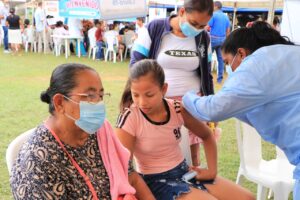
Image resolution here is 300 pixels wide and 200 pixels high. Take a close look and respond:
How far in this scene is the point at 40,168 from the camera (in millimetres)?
1438

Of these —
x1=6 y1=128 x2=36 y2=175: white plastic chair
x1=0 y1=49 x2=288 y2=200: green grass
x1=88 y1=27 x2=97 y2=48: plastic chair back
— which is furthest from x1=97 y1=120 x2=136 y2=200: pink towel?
x1=88 y1=27 x2=97 y2=48: plastic chair back

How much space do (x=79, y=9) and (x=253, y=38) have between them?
11008mm

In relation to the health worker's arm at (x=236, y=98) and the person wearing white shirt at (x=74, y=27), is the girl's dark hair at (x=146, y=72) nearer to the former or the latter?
the health worker's arm at (x=236, y=98)

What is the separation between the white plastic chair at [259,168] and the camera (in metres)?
2.54

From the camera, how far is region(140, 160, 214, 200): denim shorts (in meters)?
1.94

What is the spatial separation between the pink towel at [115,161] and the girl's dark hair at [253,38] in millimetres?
685

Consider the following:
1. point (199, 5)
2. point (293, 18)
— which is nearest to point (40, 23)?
point (293, 18)

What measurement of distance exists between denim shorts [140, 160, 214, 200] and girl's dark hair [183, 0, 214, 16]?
0.98 m

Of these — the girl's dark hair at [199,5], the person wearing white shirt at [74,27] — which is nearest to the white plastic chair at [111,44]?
the person wearing white shirt at [74,27]

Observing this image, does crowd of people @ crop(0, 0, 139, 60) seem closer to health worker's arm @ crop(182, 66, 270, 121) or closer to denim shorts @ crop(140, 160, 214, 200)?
denim shorts @ crop(140, 160, 214, 200)

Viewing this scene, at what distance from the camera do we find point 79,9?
1202cm

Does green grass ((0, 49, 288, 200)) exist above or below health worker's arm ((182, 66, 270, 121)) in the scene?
below

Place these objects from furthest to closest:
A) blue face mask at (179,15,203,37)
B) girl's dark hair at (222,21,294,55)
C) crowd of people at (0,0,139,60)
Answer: crowd of people at (0,0,139,60) → blue face mask at (179,15,203,37) → girl's dark hair at (222,21,294,55)

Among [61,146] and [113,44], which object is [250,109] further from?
[113,44]
